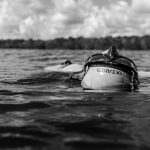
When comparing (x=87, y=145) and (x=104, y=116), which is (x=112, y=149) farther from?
(x=104, y=116)

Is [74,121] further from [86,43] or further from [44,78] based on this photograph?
[86,43]

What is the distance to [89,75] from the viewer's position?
8.29 m

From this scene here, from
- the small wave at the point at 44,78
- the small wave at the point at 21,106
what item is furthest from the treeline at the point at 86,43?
the small wave at the point at 21,106

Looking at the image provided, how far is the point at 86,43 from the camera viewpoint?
95.3 m

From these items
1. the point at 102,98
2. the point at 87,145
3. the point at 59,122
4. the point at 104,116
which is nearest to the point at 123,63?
the point at 102,98

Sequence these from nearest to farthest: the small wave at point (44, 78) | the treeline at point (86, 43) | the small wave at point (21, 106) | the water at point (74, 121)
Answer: the water at point (74, 121), the small wave at point (21, 106), the small wave at point (44, 78), the treeline at point (86, 43)

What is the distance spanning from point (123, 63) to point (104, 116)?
2998 millimetres

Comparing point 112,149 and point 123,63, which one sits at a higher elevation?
point 123,63

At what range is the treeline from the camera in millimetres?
89312

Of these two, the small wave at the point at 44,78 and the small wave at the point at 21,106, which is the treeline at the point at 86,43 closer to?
A: the small wave at the point at 44,78

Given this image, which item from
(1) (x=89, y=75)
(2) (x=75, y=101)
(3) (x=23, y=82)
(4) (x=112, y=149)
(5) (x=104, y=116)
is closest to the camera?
(4) (x=112, y=149)

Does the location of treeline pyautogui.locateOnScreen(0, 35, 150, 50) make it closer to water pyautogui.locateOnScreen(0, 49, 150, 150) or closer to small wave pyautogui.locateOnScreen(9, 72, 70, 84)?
small wave pyautogui.locateOnScreen(9, 72, 70, 84)

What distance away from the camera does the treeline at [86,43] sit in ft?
293

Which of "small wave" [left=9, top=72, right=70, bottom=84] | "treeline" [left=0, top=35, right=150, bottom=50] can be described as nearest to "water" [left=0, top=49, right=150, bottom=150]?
"small wave" [left=9, top=72, right=70, bottom=84]
